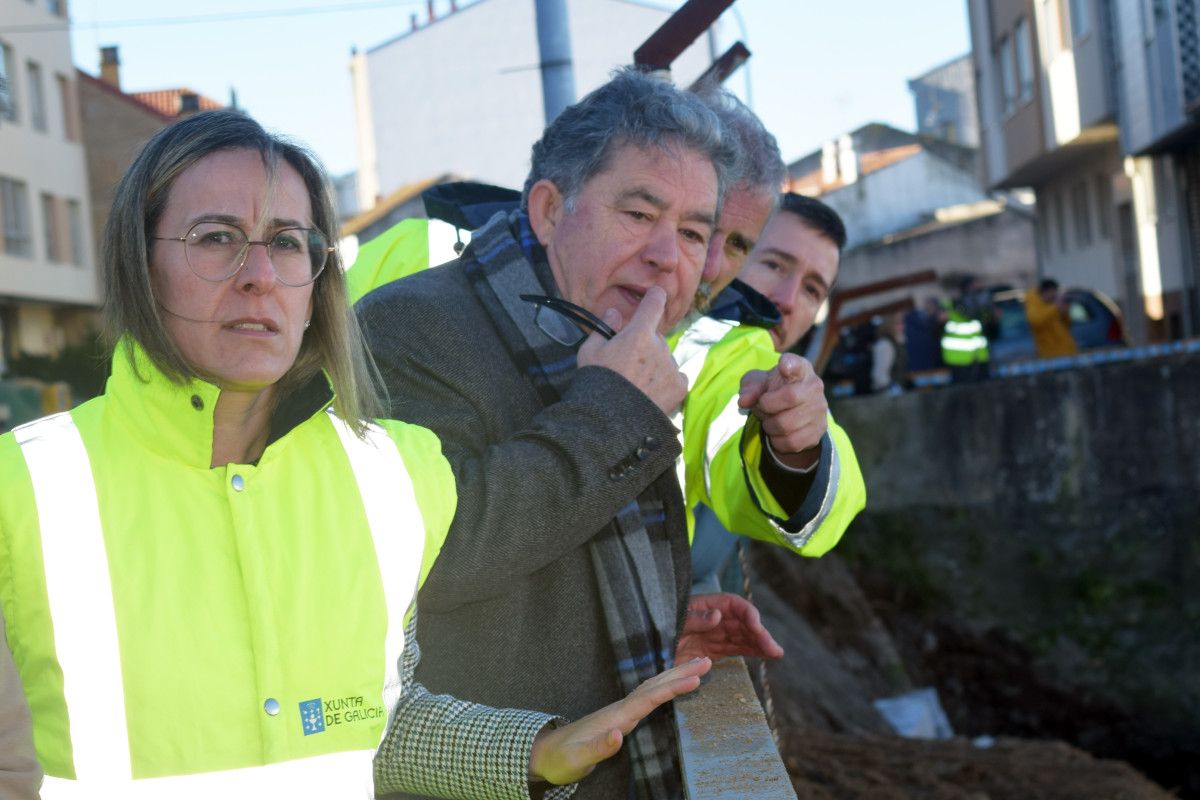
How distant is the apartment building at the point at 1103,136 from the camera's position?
20922 mm

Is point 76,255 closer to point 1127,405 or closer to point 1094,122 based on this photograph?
point 1094,122

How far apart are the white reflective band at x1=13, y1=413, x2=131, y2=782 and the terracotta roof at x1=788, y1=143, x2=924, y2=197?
44955 millimetres

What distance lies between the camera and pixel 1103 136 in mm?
24609

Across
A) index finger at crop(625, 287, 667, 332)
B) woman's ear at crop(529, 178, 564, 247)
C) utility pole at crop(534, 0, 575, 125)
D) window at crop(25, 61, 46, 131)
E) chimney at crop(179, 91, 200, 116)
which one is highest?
chimney at crop(179, 91, 200, 116)

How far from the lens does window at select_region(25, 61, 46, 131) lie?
35.8 metres

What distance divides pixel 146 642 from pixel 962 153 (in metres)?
47.1

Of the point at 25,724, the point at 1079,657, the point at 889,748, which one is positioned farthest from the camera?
the point at 1079,657

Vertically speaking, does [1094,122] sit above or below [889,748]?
above

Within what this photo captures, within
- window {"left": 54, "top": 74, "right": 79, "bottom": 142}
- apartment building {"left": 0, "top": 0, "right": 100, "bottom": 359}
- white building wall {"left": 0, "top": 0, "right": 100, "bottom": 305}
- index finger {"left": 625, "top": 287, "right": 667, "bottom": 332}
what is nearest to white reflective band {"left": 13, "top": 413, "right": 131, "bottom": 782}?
index finger {"left": 625, "top": 287, "right": 667, "bottom": 332}

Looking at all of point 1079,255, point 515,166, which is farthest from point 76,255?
point 1079,255

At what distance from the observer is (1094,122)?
23.4 meters

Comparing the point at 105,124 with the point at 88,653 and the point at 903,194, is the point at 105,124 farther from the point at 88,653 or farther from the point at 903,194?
the point at 88,653

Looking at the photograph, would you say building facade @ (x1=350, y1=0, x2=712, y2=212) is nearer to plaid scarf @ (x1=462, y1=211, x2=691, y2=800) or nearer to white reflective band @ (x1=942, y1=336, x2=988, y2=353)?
white reflective band @ (x1=942, y1=336, x2=988, y2=353)

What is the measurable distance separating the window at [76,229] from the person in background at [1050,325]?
25.3 m
